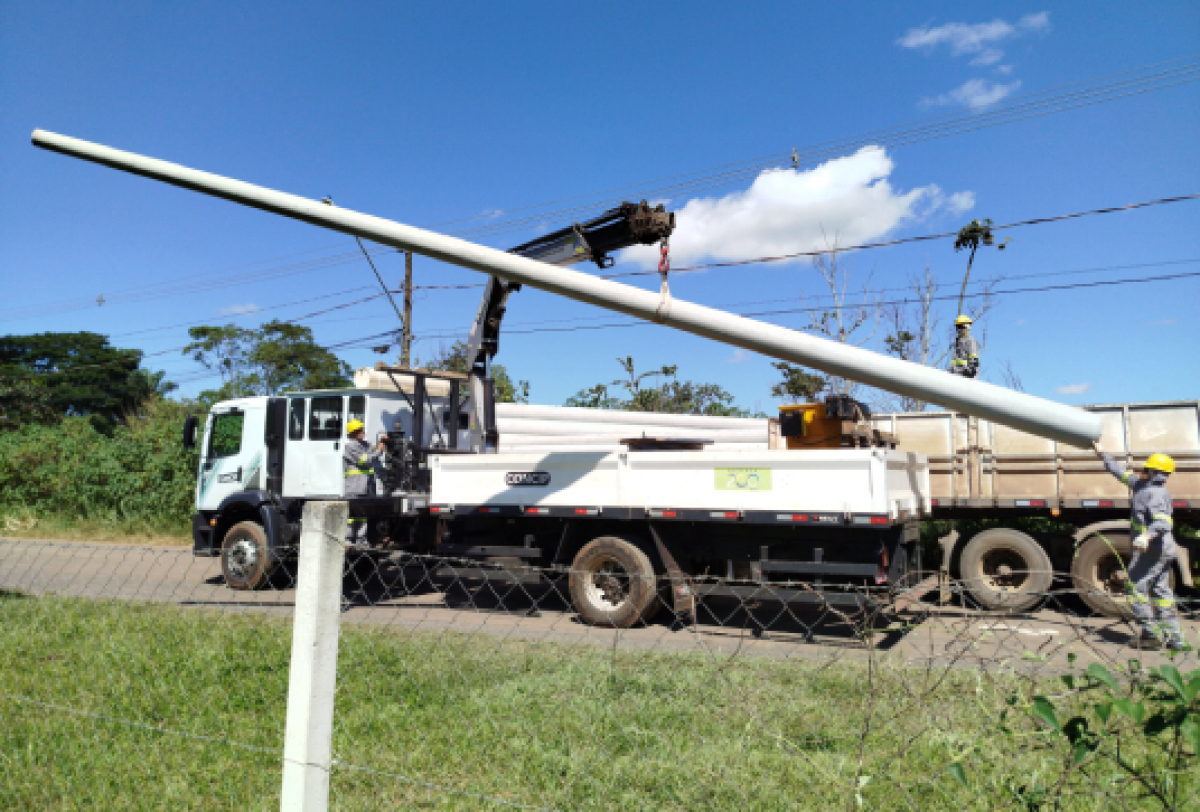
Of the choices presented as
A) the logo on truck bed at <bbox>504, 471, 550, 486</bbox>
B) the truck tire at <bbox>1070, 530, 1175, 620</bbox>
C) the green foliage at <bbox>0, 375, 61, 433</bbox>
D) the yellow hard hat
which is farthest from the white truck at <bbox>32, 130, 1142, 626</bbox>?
the green foliage at <bbox>0, 375, 61, 433</bbox>

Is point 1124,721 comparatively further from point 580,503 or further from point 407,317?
point 407,317

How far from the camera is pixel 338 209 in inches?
140

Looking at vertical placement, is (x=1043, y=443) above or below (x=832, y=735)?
above

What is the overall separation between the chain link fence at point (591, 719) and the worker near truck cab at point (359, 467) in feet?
8.70

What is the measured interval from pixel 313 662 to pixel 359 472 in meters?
7.94

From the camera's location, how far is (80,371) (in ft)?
164

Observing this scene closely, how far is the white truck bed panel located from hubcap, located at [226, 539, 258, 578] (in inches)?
115

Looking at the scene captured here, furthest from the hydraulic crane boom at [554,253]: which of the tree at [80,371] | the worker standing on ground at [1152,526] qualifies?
the tree at [80,371]

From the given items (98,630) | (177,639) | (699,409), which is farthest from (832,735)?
(699,409)

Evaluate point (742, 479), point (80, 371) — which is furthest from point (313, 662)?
point (80, 371)

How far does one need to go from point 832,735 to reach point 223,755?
325cm

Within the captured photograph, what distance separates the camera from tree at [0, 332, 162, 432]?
48.2 m

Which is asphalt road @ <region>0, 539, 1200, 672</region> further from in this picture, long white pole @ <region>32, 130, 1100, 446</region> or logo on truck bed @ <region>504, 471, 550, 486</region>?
long white pole @ <region>32, 130, 1100, 446</region>

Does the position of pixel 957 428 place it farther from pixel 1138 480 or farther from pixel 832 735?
pixel 832 735
